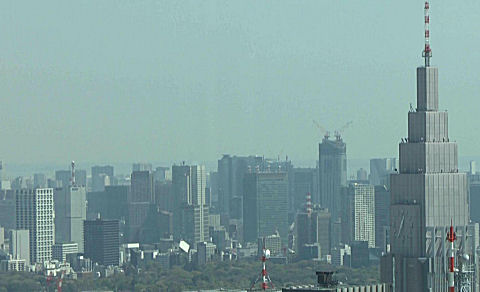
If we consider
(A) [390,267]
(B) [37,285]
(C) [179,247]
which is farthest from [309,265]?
(A) [390,267]

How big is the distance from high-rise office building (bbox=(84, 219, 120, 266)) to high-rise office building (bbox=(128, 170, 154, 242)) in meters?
1.75

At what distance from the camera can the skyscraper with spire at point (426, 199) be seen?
3148 centimetres

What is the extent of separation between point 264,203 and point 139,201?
9.50 m

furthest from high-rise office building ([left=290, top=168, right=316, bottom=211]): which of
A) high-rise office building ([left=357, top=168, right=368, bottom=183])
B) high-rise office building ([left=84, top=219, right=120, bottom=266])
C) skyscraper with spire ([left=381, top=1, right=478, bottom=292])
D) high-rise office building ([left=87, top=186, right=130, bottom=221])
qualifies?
skyscraper with spire ([left=381, top=1, right=478, bottom=292])

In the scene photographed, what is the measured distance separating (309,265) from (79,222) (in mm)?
30689

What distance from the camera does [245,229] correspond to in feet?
344

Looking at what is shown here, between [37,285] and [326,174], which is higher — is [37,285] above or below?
below

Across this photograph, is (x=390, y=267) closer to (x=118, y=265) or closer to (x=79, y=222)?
(x=118, y=265)

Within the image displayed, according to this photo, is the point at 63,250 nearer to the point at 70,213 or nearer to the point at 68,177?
the point at 70,213

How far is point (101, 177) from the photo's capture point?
368ft

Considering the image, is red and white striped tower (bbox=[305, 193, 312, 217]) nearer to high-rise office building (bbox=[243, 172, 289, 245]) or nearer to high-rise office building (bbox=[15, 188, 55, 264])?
high-rise office building (bbox=[243, 172, 289, 245])

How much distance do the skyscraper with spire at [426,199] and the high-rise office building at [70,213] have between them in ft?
218

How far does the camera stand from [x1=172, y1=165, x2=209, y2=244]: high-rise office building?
105625mm

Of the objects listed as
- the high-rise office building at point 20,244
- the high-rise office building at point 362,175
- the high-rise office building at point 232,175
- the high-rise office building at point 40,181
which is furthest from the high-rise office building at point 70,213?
the high-rise office building at point 362,175
